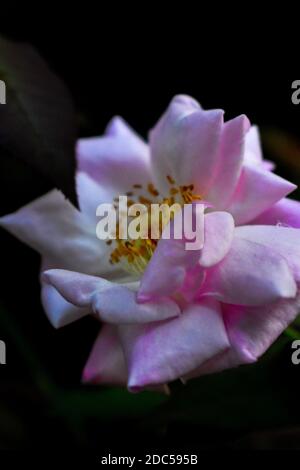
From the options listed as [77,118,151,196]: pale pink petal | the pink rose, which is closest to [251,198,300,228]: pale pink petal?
the pink rose

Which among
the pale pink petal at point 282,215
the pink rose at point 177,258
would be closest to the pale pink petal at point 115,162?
the pink rose at point 177,258

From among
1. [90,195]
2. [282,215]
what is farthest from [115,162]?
[282,215]

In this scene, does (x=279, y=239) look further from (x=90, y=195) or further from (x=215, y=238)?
(x=90, y=195)

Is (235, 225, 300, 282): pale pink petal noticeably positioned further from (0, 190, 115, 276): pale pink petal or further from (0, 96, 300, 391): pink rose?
(0, 190, 115, 276): pale pink petal

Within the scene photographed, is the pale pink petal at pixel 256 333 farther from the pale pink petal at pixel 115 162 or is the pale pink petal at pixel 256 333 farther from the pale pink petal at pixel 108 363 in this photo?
the pale pink petal at pixel 115 162

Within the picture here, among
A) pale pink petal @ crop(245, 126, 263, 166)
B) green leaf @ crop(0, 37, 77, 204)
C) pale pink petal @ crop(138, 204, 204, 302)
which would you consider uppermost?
green leaf @ crop(0, 37, 77, 204)

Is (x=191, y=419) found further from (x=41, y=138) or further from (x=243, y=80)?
(x=243, y=80)

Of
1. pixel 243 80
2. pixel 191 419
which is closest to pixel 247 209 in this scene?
pixel 191 419
